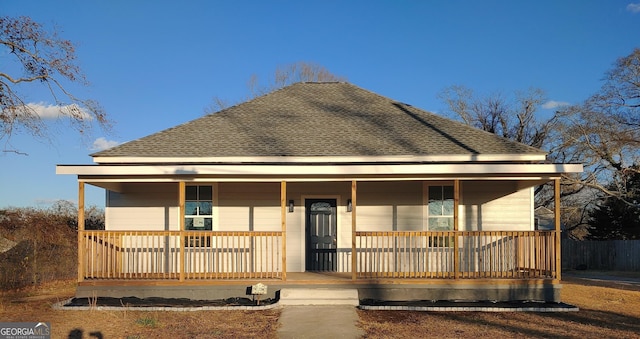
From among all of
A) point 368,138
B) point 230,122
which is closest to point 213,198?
point 230,122

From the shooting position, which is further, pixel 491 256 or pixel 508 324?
pixel 491 256

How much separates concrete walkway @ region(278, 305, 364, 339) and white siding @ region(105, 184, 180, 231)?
4.62 metres

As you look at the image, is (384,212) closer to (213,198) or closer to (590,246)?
(213,198)

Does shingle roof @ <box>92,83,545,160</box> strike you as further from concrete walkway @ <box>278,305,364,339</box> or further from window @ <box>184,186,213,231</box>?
concrete walkway @ <box>278,305,364,339</box>

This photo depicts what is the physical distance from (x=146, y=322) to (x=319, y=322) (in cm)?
287

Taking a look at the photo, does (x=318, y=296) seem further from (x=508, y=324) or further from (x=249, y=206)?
(x=508, y=324)

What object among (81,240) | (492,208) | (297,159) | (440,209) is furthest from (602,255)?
(81,240)

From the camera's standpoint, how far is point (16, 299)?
13406mm

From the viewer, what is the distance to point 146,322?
9.97m

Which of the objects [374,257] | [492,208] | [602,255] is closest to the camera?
[374,257]

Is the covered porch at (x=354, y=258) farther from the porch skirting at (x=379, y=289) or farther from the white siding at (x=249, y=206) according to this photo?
the white siding at (x=249, y=206)

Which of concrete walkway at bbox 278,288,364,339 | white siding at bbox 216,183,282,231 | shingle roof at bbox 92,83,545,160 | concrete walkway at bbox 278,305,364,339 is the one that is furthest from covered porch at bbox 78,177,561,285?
shingle roof at bbox 92,83,545,160

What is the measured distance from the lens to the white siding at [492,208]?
14.8m

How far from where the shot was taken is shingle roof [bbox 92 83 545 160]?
14.4m
